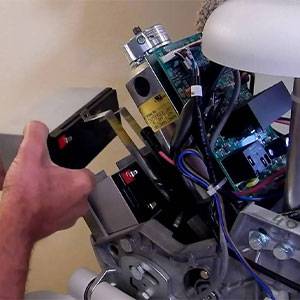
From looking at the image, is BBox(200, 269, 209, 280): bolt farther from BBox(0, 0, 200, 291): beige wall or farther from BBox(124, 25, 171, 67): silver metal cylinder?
BBox(0, 0, 200, 291): beige wall

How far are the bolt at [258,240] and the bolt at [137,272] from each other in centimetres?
21

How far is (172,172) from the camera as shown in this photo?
0.69 meters

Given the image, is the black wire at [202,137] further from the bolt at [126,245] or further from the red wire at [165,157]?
the bolt at [126,245]

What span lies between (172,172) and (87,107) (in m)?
0.17

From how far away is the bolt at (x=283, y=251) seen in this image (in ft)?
1.79

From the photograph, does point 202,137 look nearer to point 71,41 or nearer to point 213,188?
point 213,188

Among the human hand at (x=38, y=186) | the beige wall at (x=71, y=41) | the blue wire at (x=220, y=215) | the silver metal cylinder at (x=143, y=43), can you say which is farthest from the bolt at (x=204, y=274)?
the beige wall at (x=71, y=41)

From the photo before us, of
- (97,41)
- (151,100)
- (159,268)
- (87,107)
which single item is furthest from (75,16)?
(159,268)

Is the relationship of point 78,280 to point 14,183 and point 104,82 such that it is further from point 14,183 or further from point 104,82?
point 104,82

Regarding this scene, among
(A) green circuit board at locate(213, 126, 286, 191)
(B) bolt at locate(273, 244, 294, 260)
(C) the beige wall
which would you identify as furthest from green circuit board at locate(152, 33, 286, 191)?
(C) the beige wall

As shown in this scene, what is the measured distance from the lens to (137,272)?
72cm

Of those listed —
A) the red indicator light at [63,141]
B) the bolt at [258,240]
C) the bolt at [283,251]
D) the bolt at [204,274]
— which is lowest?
the bolt at [204,274]

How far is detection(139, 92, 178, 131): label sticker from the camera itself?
64 centimetres

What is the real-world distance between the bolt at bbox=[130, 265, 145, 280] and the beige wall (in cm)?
52
